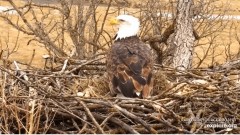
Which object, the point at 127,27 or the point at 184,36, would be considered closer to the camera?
the point at 127,27

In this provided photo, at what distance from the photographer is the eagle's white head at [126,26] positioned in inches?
265

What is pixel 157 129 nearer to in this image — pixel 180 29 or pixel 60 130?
pixel 60 130

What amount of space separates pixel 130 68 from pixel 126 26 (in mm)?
1021

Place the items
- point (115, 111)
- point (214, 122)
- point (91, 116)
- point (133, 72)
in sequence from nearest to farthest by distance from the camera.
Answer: point (91, 116) → point (115, 111) → point (214, 122) → point (133, 72)

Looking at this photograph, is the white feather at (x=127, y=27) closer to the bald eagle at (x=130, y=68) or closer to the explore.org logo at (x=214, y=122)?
the bald eagle at (x=130, y=68)

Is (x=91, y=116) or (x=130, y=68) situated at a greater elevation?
(x=130, y=68)

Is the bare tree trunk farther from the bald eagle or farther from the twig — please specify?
the twig

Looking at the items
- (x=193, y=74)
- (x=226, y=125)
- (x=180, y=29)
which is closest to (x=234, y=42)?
(x=180, y=29)

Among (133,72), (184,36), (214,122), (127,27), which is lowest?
(214,122)

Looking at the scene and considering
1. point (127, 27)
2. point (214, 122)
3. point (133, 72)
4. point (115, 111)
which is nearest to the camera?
point (115, 111)

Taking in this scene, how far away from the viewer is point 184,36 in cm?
813

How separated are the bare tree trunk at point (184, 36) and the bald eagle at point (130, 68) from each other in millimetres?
1560

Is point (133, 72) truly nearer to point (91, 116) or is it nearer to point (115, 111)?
point (115, 111)

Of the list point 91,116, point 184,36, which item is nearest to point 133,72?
point 91,116
